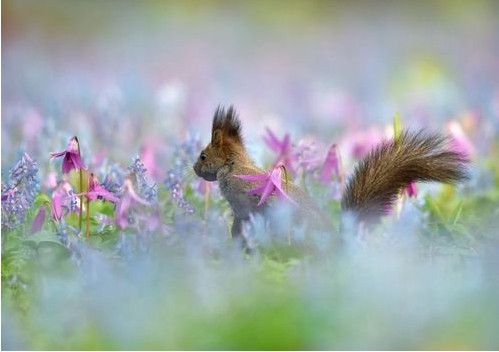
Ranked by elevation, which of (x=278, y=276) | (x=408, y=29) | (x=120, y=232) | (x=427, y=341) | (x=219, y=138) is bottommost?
(x=427, y=341)

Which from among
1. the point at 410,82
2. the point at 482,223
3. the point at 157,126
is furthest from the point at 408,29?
the point at 482,223

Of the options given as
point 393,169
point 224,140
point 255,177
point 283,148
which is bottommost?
point 255,177

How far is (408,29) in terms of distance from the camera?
36.7 ft

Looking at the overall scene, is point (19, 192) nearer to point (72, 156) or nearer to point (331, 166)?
point (72, 156)

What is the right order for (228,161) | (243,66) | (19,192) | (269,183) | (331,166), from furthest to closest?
(243,66)
(331,166)
(228,161)
(19,192)
(269,183)

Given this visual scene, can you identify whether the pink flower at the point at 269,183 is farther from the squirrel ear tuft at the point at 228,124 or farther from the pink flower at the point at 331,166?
the pink flower at the point at 331,166

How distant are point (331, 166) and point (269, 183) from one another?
105cm

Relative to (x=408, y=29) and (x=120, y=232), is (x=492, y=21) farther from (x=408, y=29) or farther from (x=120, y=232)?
(x=120, y=232)

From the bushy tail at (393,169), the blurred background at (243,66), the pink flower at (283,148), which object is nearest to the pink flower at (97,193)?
the bushy tail at (393,169)

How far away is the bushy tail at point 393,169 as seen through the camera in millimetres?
4629

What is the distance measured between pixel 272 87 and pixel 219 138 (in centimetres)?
514

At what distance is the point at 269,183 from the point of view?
4426mm

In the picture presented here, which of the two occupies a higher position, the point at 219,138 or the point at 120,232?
the point at 219,138

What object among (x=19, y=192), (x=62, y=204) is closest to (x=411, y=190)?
(x=62, y=204)
